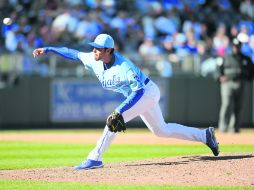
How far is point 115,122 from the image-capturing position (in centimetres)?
831

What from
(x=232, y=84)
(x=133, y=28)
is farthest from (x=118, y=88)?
(x=133, y=28)

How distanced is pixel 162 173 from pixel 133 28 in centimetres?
1097

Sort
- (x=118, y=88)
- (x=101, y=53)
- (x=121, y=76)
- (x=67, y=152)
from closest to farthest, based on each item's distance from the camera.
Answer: (x=121, y=76) → (x=101, y=53) → (x=118, y=88) → (x=67, y=152)

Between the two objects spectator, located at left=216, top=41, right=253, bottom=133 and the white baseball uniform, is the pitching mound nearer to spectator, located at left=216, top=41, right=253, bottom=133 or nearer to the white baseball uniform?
the white baseball uniform

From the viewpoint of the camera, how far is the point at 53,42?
17438 mm

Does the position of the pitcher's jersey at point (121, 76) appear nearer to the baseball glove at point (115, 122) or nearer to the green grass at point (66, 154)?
the baseball glove at point (115, 122)

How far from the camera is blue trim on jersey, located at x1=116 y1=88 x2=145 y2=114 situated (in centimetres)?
836

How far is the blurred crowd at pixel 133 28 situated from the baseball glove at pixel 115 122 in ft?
27.7

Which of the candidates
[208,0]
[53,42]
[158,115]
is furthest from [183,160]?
→ [208,0]

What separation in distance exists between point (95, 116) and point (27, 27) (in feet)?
10.0

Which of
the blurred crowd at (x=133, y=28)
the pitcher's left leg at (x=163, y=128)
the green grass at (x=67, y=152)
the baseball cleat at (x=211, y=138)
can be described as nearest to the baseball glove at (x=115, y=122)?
the pitcher's left leg at (x=163, y=128)

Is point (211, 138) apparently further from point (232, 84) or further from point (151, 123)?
point (232, 84)

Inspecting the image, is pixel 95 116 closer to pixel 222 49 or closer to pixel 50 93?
pixel 50 93

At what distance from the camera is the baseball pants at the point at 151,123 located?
28.3 ft
